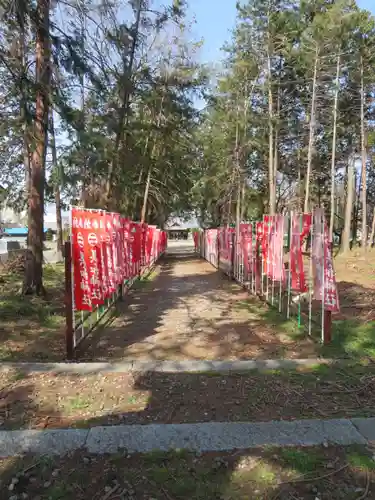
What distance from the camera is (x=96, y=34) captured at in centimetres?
762

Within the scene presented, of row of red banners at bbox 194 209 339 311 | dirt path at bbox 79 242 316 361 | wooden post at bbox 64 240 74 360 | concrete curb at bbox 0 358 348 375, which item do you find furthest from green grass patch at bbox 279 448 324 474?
wooden post at bbox 64 240 74 360

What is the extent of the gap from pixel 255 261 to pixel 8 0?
21.7 feet

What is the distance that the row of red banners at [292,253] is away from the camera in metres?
5.17

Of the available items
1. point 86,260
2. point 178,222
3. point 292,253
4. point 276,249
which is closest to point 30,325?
point 86,260

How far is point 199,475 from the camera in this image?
255 cm

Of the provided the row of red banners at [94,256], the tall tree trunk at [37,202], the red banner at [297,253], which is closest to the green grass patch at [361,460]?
the row of red banners at [94,256]

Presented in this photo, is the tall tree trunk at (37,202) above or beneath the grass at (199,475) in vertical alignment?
above

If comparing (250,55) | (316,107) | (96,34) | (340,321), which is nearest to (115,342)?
(340,321)

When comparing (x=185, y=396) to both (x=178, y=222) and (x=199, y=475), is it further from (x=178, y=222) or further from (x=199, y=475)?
(x=178, y=222)

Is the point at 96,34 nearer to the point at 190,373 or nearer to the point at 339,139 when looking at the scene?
the point at 190,373

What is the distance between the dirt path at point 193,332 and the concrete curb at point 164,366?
513 mm

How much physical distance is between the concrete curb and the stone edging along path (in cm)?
115

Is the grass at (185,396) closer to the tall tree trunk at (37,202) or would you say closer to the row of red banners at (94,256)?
the row of red banners at (94,256)

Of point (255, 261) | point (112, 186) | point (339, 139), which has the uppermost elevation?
point (339, 139)
